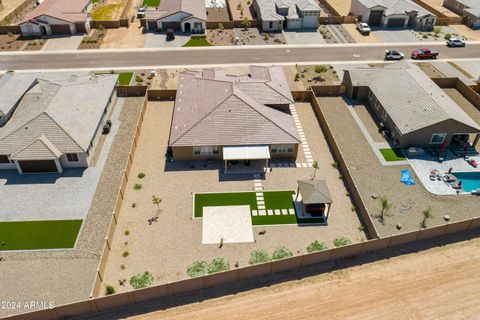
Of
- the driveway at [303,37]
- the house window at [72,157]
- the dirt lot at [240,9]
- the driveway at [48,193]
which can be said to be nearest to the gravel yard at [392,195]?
the driveway at [48,193]

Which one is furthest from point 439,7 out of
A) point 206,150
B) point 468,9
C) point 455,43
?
point 206,150

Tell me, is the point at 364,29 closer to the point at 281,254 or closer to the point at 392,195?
the point at 392,195

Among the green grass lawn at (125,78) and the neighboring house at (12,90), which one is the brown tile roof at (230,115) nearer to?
the green grass lawn at (125,78)

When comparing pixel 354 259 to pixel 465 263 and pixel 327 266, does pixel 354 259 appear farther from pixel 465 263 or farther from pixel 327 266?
pixel 465 263

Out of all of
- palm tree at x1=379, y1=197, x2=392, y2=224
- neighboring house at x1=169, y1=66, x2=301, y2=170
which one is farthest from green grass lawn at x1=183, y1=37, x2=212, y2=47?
palm tree at x1=379, y1=197, x2=392, y2=224

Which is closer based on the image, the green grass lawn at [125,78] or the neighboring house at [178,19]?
the green grass lawn at [125,78]
